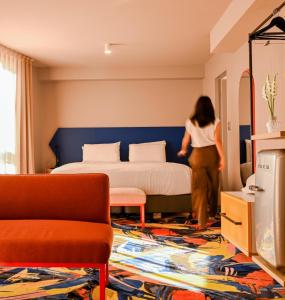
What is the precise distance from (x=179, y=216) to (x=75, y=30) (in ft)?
9.11

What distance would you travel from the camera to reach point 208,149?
3805mm

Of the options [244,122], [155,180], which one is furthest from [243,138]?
[155,180]

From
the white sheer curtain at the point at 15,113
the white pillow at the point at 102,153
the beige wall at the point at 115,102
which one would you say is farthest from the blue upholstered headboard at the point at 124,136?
the white sheer curtain at the point at 15,113

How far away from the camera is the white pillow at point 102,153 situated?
20.5 ft

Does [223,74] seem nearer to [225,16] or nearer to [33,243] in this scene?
[225,16]

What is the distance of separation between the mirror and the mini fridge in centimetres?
197

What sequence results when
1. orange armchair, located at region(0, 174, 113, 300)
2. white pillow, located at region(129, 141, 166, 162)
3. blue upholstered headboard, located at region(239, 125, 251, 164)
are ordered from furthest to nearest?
white pillow, located at region(129, 141, 166, 162)
blue upholstered headboard, located at region(239, 125, 251, 164)
orange armchair, located at region(0, 174, 113, 300)

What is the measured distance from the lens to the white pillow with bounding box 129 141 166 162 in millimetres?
6188

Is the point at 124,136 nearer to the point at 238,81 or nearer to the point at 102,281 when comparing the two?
the point at 238,81

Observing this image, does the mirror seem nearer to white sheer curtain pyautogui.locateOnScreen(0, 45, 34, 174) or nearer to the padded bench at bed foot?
the padded bench at bed foot

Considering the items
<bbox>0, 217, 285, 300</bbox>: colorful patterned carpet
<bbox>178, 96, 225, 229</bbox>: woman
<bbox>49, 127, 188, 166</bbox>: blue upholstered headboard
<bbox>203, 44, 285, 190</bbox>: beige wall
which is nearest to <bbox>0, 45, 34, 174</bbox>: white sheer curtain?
<bbox>49, 127, 188, 166</bbox>: blue upholstered headboard

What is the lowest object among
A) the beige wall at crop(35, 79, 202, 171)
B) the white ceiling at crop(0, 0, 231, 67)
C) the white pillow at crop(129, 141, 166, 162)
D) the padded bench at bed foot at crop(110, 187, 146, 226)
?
the padded bench at bed foot at crop(110, 187, 146, 226)

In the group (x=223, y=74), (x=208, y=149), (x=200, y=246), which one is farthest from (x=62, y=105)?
(x=200, y=246)

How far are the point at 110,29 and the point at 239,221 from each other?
3018mm
